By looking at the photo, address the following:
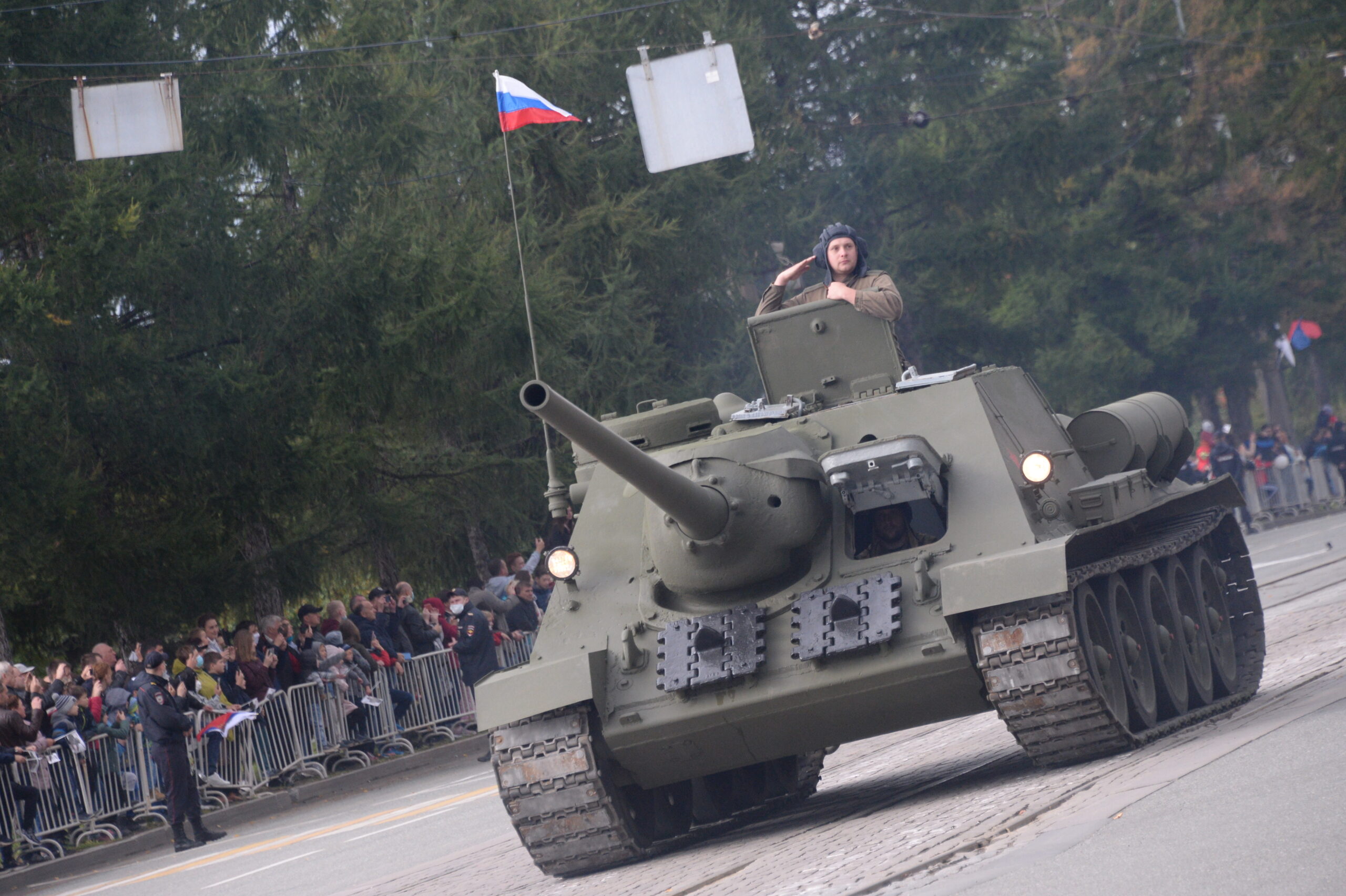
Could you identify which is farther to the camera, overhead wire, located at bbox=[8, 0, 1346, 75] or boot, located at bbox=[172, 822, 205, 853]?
overhead wire, located at bbox=[8, 0, 1346, 75]

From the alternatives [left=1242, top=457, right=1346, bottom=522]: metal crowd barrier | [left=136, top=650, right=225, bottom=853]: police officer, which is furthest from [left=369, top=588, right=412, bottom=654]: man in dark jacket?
[left=1242, top=457, right=1346, bottom=522]: metal crowd barrier

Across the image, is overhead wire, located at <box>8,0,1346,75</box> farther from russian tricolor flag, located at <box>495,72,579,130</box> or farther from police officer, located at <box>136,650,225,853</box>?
police officer, located at <box>136,650,225,853</box>

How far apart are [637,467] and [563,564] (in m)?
1.57

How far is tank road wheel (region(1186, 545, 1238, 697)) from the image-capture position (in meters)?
11.6

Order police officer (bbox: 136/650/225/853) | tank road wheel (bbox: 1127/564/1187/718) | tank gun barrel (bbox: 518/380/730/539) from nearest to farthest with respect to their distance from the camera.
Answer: tank gun barrel (bbox: 518/380/730/539) → tank road wheel (bbox: 1127/564/1187/718) → police officer (bbox: 136/650/225/853)

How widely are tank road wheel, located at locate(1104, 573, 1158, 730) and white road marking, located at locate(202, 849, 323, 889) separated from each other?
622 cm

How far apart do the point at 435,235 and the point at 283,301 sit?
80.9 inches

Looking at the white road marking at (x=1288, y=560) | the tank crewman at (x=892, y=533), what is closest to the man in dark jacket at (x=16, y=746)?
the tank crewman at (x=892, y=533)

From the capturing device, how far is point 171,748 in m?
14.9

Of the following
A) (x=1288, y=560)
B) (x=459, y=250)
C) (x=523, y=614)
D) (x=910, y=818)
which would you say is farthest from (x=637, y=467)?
(x=1288, y=560)

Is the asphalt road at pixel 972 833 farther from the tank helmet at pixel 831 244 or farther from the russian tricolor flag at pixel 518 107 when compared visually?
the russian tricolor flag at pixel 518 107

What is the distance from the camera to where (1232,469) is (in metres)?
32.6

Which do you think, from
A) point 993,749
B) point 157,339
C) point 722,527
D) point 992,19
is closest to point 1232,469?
point 992,19

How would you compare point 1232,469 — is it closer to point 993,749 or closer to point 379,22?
point 379,22
